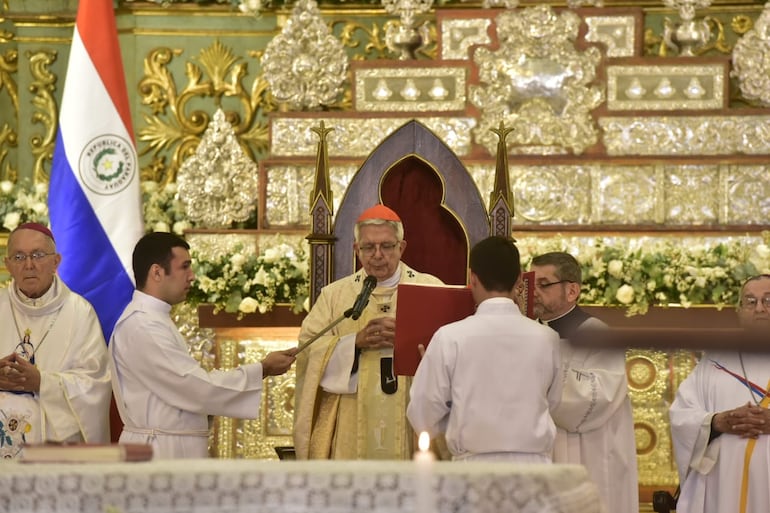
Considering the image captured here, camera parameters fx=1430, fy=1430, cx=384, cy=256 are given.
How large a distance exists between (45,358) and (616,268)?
11.2 feet

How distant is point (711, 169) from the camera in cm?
947

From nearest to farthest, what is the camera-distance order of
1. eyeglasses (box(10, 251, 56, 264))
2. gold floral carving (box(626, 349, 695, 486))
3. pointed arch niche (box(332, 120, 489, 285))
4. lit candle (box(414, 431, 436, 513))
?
lit candle (box(414, 431, 436, 513))
eyeglasses (box(10, 251, 56, 264))
pointed arch niche (box(332, 120, 489, 285))
gold floral carving (box(626, 349, 695, 486))

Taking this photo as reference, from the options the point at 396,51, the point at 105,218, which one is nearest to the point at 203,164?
the point at 105,218

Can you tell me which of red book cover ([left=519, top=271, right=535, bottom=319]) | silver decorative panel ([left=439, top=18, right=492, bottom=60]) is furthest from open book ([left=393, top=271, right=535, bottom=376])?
silver decorative panel ([left=439, top=18, right=492, bottom=60])

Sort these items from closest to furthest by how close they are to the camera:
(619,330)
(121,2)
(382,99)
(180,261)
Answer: (619,330)
(180,261)
(382,99)
(121,2)

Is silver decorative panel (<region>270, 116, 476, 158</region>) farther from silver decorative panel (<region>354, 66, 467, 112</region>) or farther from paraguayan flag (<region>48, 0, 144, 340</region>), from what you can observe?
paraguayan flag (<region>48, 0, 144, 340</region>)

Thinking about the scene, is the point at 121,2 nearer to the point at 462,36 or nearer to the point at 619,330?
the point at 462,36

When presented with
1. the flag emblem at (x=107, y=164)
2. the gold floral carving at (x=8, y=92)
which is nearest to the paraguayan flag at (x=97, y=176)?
the flag emblem at (x=107, y=164)

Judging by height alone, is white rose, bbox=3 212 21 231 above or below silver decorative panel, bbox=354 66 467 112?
below

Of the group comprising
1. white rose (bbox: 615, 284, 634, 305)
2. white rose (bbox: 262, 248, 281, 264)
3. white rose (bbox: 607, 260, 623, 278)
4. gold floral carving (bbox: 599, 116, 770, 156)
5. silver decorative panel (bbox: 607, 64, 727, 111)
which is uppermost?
silver decorative panel (bbox: 607, 64, 727, 111)

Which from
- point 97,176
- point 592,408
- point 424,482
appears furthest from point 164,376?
point 97,176

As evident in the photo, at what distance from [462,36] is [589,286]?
2.41 meters

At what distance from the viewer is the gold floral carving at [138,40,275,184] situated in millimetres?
10930

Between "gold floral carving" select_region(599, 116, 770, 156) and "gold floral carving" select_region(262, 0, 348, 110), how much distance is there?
1.92 m
